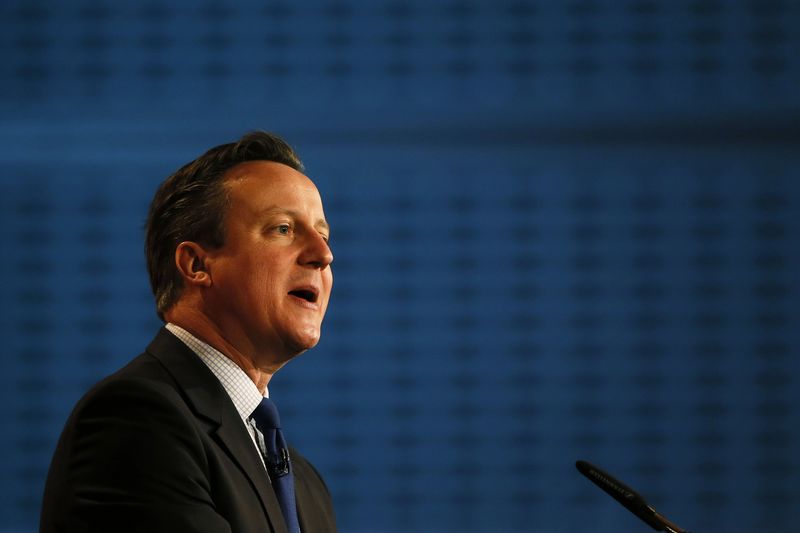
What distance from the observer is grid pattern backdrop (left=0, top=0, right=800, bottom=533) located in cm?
262

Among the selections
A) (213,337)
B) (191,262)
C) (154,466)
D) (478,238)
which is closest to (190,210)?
(191,262)

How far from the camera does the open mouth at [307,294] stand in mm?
1522

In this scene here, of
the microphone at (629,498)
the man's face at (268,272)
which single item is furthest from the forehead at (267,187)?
the microphone at (629,498)

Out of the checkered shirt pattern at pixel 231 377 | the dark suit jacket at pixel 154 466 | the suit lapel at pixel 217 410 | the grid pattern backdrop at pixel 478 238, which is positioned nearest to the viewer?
the dark suit jacket at pixel 154 466

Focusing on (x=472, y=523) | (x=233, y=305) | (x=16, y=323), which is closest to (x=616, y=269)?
(x=472, y=523)

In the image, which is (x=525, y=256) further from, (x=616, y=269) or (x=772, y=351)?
(x=772, y=351)

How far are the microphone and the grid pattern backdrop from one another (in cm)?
134

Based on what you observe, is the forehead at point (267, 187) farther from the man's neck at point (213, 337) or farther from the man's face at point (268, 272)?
the man's neck at point (213, 337)

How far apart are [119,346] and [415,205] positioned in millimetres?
948

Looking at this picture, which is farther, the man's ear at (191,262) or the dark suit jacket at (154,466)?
the man's ear at (191,262)

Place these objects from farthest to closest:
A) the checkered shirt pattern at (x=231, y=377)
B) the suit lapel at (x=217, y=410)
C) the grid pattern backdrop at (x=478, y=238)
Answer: the grid pattern backdrop at (x=478, y=238) < the checkered shirt pattern at (x=231, y=377) < the suit lapel at (x=217, y=410)

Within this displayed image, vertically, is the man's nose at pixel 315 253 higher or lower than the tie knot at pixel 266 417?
higher

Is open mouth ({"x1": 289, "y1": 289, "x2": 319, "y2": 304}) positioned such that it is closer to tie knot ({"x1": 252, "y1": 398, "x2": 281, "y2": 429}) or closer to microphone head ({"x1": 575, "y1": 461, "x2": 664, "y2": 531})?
tie knot ({"x1": 252, "y1": 398, "x2": 281, "y2": 429})

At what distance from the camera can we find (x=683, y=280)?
2.63m
